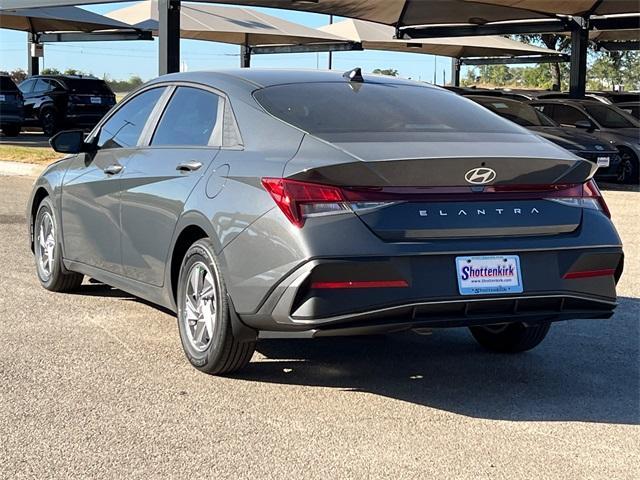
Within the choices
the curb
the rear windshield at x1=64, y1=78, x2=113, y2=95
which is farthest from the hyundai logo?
the rear windshield at x1=64, y1=78, x2=113, y2=95

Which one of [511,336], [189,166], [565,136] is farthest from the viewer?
[565,136]

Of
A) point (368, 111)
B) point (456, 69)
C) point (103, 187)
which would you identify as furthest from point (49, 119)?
point (368, 111)

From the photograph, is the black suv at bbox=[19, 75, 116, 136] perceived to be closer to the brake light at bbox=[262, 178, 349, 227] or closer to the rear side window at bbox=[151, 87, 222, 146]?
the rear side window at bbox=[151, 87, 222, 146]

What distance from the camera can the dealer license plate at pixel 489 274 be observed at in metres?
4.23

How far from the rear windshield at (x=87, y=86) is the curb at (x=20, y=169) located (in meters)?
9.14

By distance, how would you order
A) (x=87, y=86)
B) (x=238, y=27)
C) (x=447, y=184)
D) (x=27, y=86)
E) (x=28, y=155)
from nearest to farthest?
(x=447, y=184) < (x=28, y=155) < (x=87, y=86) < (x=27, y=86) < (x=238, y=27)

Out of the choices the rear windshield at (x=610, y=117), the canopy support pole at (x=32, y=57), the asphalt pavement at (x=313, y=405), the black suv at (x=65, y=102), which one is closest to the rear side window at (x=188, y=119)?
the asphalt pavement at (x=313, y=405)

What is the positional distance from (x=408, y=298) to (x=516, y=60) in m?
32.7

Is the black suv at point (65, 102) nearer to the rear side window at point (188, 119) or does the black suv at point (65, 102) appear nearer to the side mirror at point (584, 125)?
the side mirror at point (584, 125)

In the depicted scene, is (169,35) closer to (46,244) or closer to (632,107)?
(46,244)

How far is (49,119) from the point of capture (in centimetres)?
2608

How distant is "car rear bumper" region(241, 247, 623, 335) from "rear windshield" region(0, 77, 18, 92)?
70.3ft

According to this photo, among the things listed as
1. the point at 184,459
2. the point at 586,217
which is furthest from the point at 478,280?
the point at 184,459

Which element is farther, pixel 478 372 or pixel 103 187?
pixel 103 187
